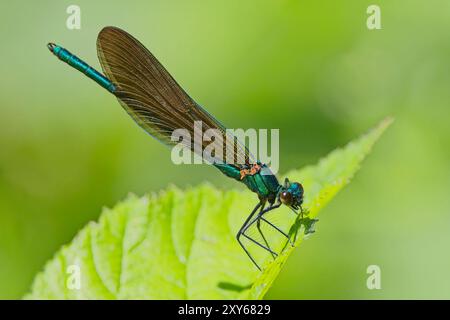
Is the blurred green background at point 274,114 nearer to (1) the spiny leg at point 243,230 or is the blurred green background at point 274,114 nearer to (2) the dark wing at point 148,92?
(1) the spiny leg at point 243,230

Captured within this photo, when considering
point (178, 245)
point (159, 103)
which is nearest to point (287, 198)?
point (178, 245)

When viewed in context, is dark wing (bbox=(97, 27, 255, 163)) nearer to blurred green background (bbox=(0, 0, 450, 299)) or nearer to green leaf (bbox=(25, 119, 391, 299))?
green leaf (bbox=(25, 119, 391, 299))

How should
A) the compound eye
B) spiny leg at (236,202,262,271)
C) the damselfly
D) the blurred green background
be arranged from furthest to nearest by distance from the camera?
1. the blurred green background
2. the damselfly
3. the compound eye
4. spiny leg at (236,202,262,271)

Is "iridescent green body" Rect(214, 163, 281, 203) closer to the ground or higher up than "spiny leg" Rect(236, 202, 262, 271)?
higher up

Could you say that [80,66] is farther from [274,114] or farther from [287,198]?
[274,114]

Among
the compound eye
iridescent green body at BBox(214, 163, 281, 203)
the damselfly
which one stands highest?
the damselfly

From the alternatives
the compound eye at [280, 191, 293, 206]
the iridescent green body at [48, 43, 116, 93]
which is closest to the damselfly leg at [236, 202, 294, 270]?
the compound eye at [280, 191, 293, 206]

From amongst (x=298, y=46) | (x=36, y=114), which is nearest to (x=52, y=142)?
(x=36, y=114)
